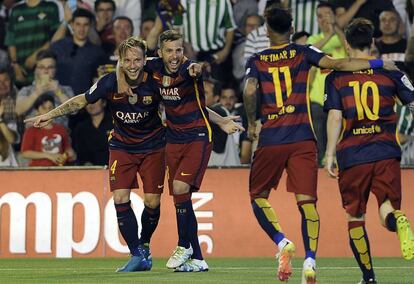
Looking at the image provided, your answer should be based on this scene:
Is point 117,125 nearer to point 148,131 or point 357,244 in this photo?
point 148,131

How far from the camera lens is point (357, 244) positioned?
10.9 meters

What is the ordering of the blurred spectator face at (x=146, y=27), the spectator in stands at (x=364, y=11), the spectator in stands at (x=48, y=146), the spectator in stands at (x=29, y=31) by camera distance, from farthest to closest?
the spectator in stands at (x=29, y=31) < the blurred spectator face at (x=146, y=27) < the spectator in stands at (x=364, y=11) < the spectator in stands at (x=48, y=146)

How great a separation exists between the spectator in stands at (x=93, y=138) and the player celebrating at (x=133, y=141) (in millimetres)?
4599

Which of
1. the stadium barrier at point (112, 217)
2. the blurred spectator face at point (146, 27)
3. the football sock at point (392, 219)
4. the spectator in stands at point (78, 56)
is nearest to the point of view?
the football sock at point (392, 219)

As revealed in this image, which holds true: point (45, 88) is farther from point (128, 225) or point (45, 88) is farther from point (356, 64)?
point (356, 64)

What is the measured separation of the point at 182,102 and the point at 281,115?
1.69m

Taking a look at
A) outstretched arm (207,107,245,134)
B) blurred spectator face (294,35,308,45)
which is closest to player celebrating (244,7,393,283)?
outstretched arm (207,107,245,134)

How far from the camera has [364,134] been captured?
11.0 m

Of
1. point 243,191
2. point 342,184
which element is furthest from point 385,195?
point 243,191

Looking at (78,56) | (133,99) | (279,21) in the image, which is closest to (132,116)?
(133,99)

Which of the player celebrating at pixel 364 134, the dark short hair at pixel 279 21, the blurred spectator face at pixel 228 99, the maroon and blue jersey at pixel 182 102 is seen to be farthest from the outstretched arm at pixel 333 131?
the blurred spectator face at pixel 228 99

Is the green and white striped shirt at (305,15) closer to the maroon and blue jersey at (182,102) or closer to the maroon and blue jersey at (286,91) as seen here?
the maroon and blue jersey at (182,102)

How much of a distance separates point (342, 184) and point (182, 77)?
246cm

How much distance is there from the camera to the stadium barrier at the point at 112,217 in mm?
16297
